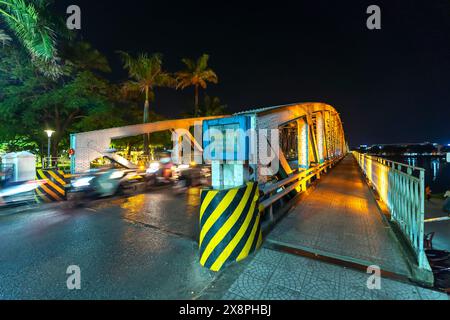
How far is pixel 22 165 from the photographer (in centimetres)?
1027

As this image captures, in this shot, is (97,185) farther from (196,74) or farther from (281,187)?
(196,74)

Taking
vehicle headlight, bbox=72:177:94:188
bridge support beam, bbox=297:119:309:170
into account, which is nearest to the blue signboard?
vehicle headlight, bbox=72:177:94:188

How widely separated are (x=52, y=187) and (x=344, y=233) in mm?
8888

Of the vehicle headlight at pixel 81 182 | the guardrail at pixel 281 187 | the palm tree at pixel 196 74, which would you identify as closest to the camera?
the guardrail at pixel 281 187

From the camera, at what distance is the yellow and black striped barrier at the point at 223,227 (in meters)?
2.97

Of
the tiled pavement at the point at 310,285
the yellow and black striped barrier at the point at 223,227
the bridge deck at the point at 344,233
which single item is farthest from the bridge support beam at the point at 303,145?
the yellow and black striped barrier at the point at 223,227

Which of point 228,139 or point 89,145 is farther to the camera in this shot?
point 89,145

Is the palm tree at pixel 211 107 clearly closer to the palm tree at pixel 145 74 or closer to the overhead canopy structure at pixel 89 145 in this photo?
the palm tree at pixel 145 74

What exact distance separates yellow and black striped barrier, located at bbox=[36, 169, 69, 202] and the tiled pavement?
24.8 ft

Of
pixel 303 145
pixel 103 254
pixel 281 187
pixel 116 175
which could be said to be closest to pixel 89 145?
pixel 116 175
